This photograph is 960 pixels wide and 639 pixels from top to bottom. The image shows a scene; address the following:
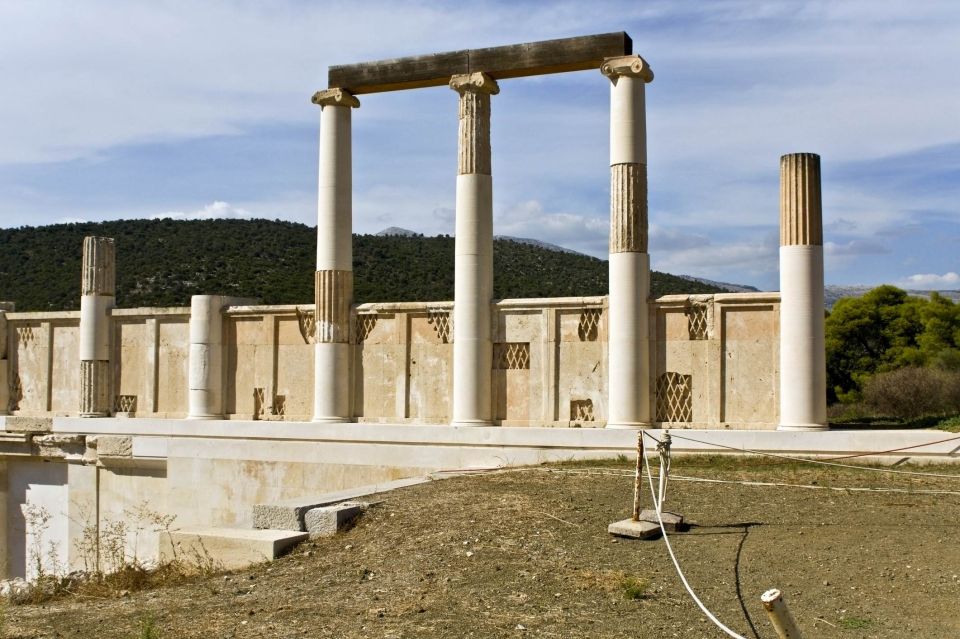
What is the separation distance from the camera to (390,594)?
29.1 feet

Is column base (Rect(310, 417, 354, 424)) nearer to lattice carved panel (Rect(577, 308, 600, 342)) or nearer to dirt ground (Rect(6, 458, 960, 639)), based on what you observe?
lattice carved panel (Rect(577, 308, 600, 342))

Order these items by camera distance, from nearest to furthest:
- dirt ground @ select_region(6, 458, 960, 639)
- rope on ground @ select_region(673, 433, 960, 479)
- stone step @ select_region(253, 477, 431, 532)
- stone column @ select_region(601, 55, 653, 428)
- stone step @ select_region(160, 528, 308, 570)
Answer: dirt ground @ select_region(6, 458, 960, 639), stone step @ select_region(160, 528, 308, 570), stone step @ select_region(253, 477, 431, 532), rope on ground @ select_region(673, 433, 960, 479), stone column @ select_region(601, 55, 653, 428)

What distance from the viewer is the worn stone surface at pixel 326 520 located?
1148 centimetres

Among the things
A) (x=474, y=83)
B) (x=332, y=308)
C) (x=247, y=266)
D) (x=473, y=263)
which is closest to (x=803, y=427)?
(x=473, y=263)

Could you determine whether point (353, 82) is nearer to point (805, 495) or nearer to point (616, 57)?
point (616, 57)

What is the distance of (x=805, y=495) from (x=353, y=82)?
1180 centimetres

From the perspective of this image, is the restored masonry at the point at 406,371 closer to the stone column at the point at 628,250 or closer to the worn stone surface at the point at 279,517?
the stone column at the point at 628,250

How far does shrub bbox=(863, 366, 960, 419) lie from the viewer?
2969cm

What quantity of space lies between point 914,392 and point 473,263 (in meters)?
18.9

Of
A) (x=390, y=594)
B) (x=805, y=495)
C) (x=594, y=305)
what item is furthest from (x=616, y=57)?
(x=390, y=594)

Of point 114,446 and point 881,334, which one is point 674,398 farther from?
point 881,334

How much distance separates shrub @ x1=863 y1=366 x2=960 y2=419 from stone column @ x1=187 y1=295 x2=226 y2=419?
1924 centimetres

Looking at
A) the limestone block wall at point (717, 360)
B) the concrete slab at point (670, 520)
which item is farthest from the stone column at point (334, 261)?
the concrete slab at point (670, 520)

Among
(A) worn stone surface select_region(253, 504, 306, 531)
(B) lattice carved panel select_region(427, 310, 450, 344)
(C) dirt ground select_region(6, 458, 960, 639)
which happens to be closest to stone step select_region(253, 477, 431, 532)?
(A) worn stone surface select_region(253, 504, 306, 531)
